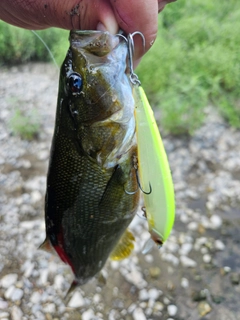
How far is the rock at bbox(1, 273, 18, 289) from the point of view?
2.77 m

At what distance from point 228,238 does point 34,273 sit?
1674 mm

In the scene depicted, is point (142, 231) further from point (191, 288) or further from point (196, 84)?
point (196, 84)

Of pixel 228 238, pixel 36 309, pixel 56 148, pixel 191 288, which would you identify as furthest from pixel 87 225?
pixel 228 238

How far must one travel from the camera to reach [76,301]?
2.71m

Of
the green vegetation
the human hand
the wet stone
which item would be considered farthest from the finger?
the green vegetation

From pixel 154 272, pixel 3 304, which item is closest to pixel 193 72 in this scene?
pixel 154 272

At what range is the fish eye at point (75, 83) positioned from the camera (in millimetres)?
1389

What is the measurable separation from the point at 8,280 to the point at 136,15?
87.8 inches

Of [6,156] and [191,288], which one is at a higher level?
[6,156]

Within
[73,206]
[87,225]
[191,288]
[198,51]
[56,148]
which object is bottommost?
[191,288]

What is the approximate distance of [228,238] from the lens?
3.29 meters

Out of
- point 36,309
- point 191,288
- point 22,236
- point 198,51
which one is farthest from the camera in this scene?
point 198,51

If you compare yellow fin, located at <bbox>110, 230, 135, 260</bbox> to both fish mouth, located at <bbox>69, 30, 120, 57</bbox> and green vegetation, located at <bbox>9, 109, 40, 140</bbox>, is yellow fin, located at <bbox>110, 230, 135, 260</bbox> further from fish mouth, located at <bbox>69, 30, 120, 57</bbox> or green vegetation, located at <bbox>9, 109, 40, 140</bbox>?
green vegetation, located at <bbox>9, 109, 40, 140</bbox>

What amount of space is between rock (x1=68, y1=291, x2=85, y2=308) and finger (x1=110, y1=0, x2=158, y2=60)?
2016 millimetres
